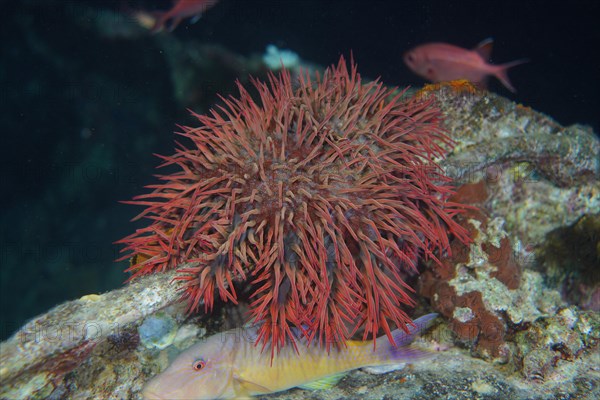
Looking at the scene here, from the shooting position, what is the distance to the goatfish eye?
2.32 meters

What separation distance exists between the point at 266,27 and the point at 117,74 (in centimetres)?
323

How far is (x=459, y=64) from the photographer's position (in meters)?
5.03

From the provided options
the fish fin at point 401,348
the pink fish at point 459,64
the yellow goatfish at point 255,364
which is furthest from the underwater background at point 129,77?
the yellow goatfish at point 255,364

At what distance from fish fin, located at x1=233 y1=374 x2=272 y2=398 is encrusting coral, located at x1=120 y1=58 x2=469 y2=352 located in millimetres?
295

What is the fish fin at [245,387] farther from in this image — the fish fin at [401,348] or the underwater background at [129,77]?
the underwater background at [129,77]

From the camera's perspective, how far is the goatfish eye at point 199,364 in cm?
232

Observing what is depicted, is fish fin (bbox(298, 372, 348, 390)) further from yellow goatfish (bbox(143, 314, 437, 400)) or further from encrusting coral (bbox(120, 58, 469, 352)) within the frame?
encrusting coral (bbox(120, 58, 469, 352))

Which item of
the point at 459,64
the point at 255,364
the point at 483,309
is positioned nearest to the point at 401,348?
the point at 483,309

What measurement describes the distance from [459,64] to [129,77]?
20.1 feet

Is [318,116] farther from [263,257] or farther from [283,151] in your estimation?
[263,257]

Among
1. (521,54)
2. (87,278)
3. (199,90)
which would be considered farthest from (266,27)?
(87,278)

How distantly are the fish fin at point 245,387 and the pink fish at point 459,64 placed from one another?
4200 millimetres

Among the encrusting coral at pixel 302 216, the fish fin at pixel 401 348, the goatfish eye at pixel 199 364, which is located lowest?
the fish fin at pixel 401 348

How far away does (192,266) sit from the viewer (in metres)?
2.43
